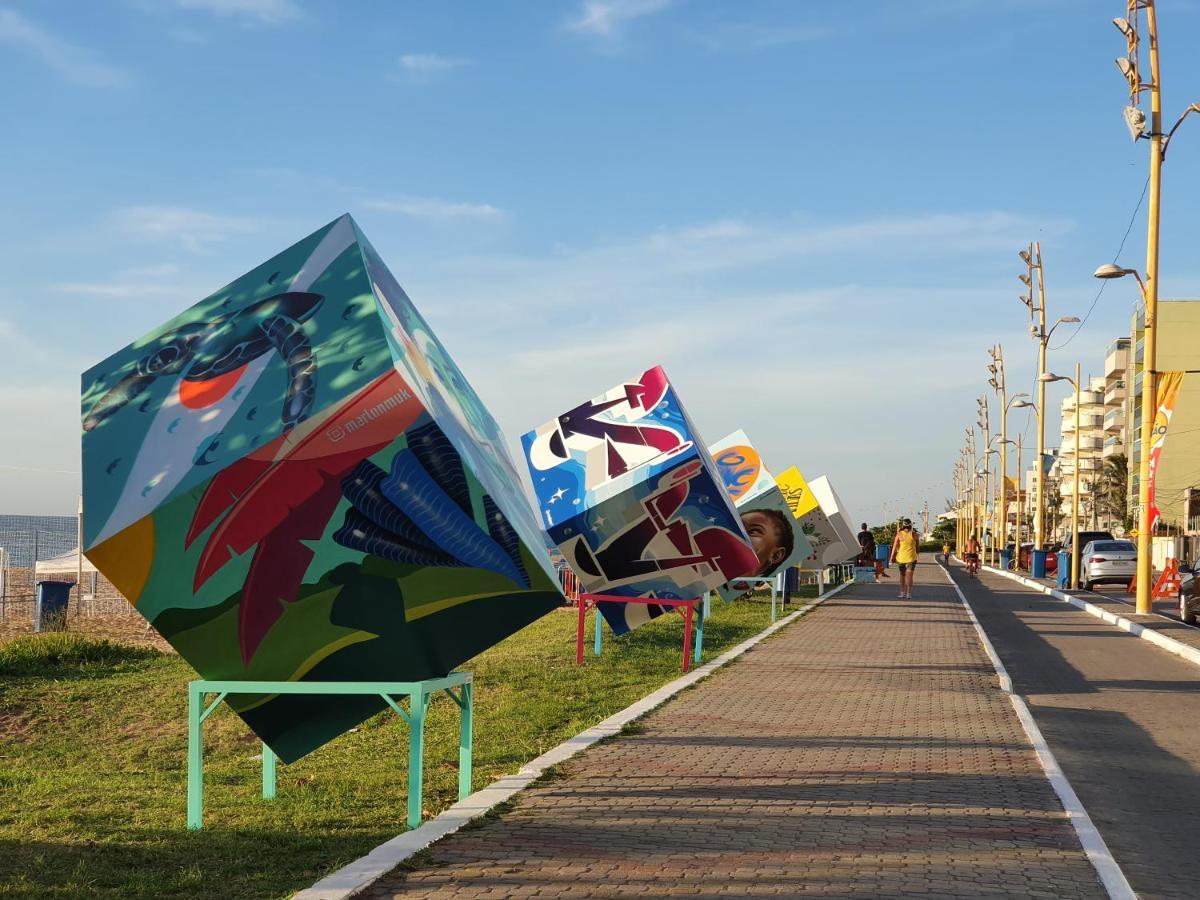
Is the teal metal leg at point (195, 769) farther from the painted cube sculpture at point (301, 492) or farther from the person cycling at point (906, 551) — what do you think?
the person cycling at point (906, 551)

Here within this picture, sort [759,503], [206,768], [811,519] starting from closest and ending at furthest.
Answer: [206,768], [759,503], [811,519]

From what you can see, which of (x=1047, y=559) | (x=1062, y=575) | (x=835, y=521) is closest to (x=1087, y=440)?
(x=1047, y=559)

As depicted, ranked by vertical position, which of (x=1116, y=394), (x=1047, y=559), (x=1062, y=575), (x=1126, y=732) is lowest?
(x=1047, y=559)

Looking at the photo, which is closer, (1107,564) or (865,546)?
(1107,564)

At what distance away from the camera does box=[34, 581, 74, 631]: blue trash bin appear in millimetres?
24109

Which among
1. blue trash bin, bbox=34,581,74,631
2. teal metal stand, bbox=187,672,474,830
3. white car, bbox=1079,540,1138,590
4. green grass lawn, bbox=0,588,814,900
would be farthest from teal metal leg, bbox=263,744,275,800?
white car, bbox=1079,540,1138,590

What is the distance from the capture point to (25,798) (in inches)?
367

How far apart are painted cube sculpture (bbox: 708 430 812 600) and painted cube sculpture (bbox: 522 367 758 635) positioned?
11.2 m

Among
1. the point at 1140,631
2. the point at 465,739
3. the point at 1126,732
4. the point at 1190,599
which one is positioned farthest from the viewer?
the point at 1190,599

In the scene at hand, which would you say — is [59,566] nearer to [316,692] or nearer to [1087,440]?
[316,692]

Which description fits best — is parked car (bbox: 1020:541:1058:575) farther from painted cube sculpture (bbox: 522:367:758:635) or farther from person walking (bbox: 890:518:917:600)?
painted cube sculpture (bbox: 522:367:758:635)

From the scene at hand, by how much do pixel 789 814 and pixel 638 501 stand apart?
1010cm

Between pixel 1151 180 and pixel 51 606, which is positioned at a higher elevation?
pixel 1151 180

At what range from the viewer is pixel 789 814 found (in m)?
7.71
